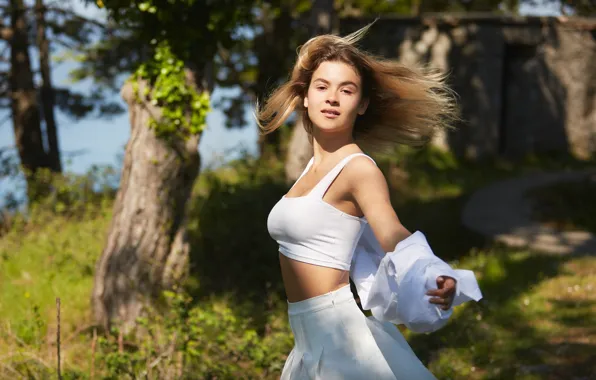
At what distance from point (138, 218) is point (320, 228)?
14.3 ft

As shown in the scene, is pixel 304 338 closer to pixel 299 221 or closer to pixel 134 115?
pixel 299 221

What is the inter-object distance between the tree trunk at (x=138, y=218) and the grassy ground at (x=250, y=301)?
14.8 inches

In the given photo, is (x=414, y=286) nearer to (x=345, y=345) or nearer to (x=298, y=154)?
(x=345, y=345)

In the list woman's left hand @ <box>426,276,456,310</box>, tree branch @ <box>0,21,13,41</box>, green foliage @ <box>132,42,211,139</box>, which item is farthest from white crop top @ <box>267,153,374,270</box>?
tree branch @ <box>0,21,13,41</box>

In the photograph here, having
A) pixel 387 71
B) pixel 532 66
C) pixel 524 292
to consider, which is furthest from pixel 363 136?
pixel 532 66

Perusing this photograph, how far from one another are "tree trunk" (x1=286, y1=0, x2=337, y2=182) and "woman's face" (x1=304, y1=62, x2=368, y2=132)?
748 centimetres

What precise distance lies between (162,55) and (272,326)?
2679 mm

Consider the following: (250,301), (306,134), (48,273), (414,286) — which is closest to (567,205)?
(306,134)

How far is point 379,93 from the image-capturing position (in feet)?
11.3

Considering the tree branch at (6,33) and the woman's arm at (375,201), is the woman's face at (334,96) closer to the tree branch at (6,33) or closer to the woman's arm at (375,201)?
the woman's arm at (375,201)

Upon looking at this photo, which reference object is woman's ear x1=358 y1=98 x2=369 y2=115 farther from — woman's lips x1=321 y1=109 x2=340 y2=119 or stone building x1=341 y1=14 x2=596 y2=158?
stone building x1=341 y1=14 x2=596 y2=158

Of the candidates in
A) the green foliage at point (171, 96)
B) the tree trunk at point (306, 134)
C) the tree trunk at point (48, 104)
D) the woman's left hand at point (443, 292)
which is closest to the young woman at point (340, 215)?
the woman's left hand at point (443, 292)

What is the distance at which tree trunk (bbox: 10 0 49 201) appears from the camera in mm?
13531

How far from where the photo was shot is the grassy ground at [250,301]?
6004 mm
